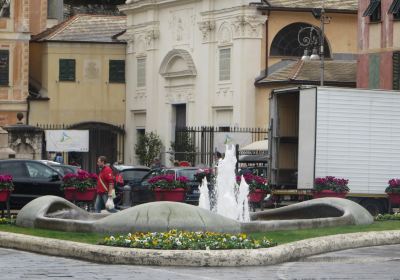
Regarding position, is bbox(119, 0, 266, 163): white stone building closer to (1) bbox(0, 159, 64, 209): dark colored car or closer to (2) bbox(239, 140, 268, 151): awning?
(2) bbox(239, 140, 268, 151): awning

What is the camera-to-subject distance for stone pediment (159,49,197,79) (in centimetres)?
6631

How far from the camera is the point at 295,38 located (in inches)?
2486

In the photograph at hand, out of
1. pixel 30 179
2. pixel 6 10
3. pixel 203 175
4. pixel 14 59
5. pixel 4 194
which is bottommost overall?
pixel 4 194

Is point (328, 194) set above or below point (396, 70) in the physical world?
below

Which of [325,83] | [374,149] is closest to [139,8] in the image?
[325,83]

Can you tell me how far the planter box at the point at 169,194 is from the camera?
36.5 m

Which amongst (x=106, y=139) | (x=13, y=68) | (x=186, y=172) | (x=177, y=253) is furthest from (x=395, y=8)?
(x=177, y=253)

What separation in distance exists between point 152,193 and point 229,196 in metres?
5.53

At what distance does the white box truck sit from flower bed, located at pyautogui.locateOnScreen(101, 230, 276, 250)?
14639mm

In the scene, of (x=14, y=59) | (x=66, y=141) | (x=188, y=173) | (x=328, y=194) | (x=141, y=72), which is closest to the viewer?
(x=328, y=194)

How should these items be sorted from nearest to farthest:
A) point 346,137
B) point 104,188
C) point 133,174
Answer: point 104,188 < point 346,137 < point 133,174

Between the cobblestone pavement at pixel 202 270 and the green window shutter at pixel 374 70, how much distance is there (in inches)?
1224

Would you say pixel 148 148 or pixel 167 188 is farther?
pixel 148 148

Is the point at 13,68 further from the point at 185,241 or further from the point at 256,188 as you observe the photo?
the point at 185,241
